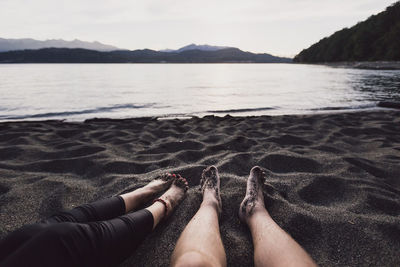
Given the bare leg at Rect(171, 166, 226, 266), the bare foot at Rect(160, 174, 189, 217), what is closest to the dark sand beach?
the bare foot at Rect(160, 174, 189, 217)

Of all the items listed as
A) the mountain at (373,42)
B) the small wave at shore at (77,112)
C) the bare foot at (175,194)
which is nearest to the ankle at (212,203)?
the bare foot at (175,194)

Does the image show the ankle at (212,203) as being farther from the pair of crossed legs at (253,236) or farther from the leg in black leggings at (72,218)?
the leg in black leggings at (72,218)

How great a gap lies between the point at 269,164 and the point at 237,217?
4.14ft

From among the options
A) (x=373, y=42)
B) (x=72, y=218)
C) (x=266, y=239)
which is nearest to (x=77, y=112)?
(x=72, y=218)

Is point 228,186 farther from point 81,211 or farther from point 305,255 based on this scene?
point 81,211

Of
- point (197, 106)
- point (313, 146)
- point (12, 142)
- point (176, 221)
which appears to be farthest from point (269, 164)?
point (197, 106)

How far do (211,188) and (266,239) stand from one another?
87cm

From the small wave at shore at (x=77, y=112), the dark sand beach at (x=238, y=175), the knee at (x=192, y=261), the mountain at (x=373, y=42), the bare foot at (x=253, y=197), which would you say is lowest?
the small wave at shore at (x=77, y=112)

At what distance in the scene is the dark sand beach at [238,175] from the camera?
6.00ft

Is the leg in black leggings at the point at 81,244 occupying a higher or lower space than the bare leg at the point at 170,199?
higher

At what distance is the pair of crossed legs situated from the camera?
137 cm

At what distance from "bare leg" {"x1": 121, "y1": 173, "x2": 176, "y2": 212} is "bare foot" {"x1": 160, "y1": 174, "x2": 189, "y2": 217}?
0.34 feet

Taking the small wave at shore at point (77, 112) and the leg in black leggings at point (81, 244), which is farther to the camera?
the small wave at shore at point (77, 112)

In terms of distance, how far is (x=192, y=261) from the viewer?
128 centimetres
